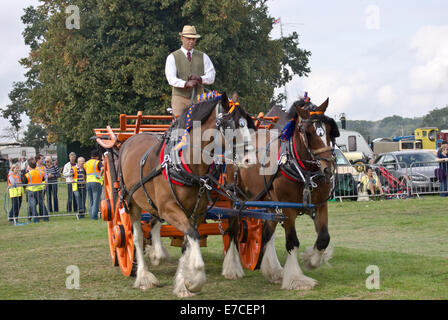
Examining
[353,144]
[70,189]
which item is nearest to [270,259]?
[70,189]

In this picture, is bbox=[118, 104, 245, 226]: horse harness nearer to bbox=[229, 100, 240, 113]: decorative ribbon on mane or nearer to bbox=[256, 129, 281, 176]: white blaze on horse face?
bbox=[229, 100, 240, 113]: decorative ribbon on mane

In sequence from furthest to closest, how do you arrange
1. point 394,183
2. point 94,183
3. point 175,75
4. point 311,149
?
point 394,183 → point 94,183 → point 175,75 → point 311,149

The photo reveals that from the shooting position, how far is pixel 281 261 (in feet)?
29.1

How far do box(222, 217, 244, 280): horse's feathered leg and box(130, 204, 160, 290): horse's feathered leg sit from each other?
1.09 metres

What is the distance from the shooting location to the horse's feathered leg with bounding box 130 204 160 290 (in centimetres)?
727

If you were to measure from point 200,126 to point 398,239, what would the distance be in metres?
6.11

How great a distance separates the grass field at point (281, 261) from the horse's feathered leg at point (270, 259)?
0.16 metres

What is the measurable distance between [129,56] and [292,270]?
22.5 m

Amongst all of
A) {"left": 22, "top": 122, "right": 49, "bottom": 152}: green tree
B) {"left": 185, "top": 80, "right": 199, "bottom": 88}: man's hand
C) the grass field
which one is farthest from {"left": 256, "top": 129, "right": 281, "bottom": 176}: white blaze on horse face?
{"left": 22, "top": 122, "right": 49, "bottom": 152}: green tree

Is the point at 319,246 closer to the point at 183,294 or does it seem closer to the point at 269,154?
the point at 269,154

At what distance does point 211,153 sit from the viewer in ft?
20.8

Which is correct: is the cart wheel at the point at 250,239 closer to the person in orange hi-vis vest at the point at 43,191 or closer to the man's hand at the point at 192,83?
the man's hand at the point at 192,83
